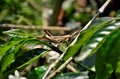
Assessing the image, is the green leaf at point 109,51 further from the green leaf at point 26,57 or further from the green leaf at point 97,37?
the green leaf at point 26,57

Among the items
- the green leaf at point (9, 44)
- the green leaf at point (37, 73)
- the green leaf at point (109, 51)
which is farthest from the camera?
the green leaf at point (37, 73)

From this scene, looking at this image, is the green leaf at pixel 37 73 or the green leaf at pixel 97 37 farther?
the green leaf at pixel 37 73

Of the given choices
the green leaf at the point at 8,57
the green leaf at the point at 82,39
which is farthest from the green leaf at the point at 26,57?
the green leaf at the point at 82,39

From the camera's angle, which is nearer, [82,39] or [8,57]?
[82,39]

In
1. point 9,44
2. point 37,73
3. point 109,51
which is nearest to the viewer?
point 109,51

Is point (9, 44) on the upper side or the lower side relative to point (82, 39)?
upper

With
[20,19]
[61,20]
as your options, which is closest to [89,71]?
[20,19]

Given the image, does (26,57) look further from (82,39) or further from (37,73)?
(82,39)

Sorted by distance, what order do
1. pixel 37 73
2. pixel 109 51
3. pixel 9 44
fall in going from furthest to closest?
1. pixel 37 73
2. pixel 9 44
3. pixel 109 51

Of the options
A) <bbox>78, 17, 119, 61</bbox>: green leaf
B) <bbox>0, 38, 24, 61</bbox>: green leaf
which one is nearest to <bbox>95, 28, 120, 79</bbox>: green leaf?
<bbox>78, 17, 119, 61</bbox>: green leaf

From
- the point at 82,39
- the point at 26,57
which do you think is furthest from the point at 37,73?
the point at 82,39

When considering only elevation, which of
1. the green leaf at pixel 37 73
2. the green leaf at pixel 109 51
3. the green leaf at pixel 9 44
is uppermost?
A: the green leaf at pixel 9 44

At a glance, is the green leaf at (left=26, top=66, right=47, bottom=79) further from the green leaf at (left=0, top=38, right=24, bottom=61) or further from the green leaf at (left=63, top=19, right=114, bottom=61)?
the green leaf at (left=63, top=19, right=114, bottom=61)

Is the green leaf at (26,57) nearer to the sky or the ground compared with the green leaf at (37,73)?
nearer to the sky
